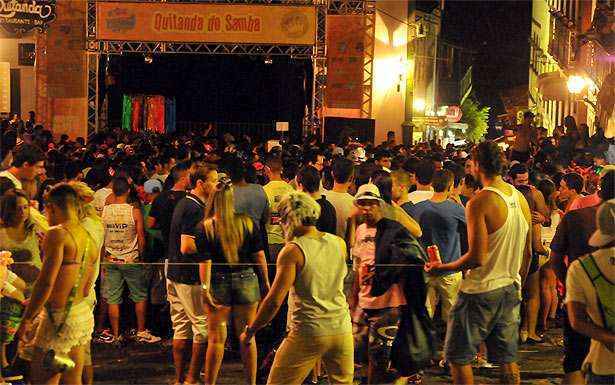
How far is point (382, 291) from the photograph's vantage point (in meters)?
7.82

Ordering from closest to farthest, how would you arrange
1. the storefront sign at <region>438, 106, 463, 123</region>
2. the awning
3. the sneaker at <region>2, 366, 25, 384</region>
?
the sneaker at <region>2, 366, 25, 384</region>, the awning, the storefront sign at <region>438, 106, 463, 123</region>

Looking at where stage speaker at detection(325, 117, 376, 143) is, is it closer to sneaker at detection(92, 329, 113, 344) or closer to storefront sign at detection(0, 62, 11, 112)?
storefront sign at detection(0, 62, 11, 112)

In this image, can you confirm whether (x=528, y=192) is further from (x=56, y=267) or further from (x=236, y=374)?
(x=56, y=267)

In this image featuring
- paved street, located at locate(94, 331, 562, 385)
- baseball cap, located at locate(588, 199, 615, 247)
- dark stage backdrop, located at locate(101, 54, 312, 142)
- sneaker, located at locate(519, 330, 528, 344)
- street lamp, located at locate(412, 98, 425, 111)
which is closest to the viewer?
baseball cap, located at locate(588, 199, 615, 247)

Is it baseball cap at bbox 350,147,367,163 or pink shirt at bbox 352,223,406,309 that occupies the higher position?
baseball cap at bbox 350,147,367,163

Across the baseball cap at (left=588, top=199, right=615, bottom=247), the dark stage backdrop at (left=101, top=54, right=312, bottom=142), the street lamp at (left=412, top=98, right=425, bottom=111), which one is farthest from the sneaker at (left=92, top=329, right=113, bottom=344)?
the street lamp at (left=412, top=98, right=425, bottom=111)

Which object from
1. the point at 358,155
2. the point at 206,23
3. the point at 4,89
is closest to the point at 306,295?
the point at 358,155

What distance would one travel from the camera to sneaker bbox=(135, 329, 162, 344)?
9.92 metres

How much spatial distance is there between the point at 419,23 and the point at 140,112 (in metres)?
11.2

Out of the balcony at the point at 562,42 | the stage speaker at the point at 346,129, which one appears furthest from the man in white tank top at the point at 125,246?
the balcony at the point at 562,42

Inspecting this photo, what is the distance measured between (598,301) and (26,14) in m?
18.2

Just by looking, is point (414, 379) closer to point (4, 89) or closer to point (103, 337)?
point (103, 337)

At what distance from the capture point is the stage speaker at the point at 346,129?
2567cm

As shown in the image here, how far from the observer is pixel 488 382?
27.0 ft
